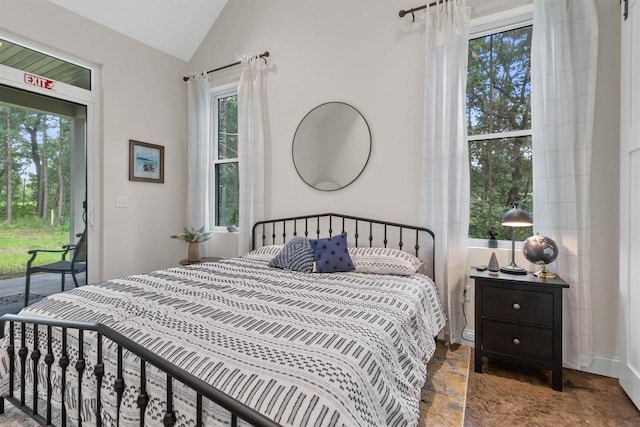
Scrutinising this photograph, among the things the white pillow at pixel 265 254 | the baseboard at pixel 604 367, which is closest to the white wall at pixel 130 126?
the white pillow at pixel 265 254

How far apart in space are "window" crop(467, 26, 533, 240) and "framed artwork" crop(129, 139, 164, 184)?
3.22m

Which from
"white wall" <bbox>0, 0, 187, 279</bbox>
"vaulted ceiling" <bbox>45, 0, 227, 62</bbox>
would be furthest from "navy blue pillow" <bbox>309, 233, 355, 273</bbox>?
"vaulted ceiling" <bbox>45, 0, 227, 62</bbox>

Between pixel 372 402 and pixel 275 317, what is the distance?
53cm

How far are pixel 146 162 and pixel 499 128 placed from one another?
11.3 feet

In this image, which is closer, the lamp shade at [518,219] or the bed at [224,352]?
the bed at [224,352]

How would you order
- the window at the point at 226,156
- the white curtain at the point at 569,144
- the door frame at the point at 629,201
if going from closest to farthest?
1. the door frame at the point at 629,201
2. the white curtain at the point at 569,144
3. the window at the point at 226,156

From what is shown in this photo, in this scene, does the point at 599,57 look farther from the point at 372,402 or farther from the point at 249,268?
the point at 249,268

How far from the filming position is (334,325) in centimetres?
129

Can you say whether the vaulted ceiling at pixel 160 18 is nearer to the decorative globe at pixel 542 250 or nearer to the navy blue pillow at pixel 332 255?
the navy blue pillow at pixel 332 255

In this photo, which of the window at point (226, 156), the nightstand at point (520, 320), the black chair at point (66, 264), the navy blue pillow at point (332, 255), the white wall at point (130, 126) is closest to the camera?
the nightstand at point (520, 320)

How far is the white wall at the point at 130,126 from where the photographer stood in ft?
9.45

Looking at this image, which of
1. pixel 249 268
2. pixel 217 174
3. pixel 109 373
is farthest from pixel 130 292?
pixel 217 174

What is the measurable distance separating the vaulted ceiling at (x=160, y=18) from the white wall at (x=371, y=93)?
0.22 metres

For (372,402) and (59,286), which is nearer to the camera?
(372,402)
